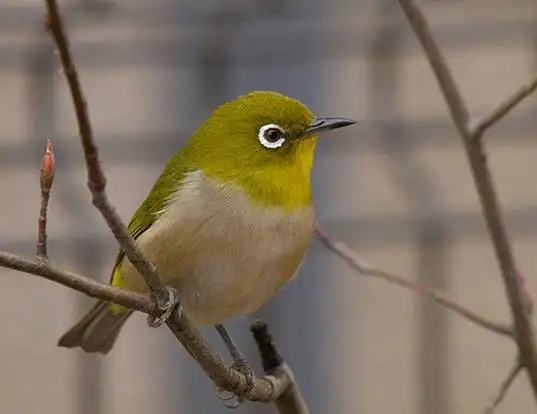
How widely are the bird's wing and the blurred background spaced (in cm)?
103

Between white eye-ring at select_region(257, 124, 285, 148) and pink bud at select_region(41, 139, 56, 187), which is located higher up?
pink bud at select_region(41, 139, 56, 187)

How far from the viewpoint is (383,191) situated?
2.62 m

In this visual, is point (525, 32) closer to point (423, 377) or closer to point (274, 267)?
point (423, 377)

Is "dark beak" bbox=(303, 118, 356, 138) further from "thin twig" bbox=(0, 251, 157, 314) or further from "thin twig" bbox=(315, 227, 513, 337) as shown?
"thin twig" bbox=(0, 251, 157, 314)

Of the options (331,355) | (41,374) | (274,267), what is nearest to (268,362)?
(274,267)

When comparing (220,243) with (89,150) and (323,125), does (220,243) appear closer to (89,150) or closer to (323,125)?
(323,125)

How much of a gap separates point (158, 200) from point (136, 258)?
43 centimetres

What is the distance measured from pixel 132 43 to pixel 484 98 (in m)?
0.88

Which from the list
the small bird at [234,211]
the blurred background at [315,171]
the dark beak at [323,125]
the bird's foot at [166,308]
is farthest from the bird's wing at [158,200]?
the blurred background at [315,171]

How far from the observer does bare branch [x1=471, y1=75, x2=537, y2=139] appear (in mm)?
895

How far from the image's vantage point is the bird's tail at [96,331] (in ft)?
4.67

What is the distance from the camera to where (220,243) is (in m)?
1.14

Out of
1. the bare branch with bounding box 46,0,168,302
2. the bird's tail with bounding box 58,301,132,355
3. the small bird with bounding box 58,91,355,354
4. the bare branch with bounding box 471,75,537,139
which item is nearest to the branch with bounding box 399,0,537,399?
the bare branch with bounding box 471,75,537,139

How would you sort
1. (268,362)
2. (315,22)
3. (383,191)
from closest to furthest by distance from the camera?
(268,362), (315,22), (383,191)
